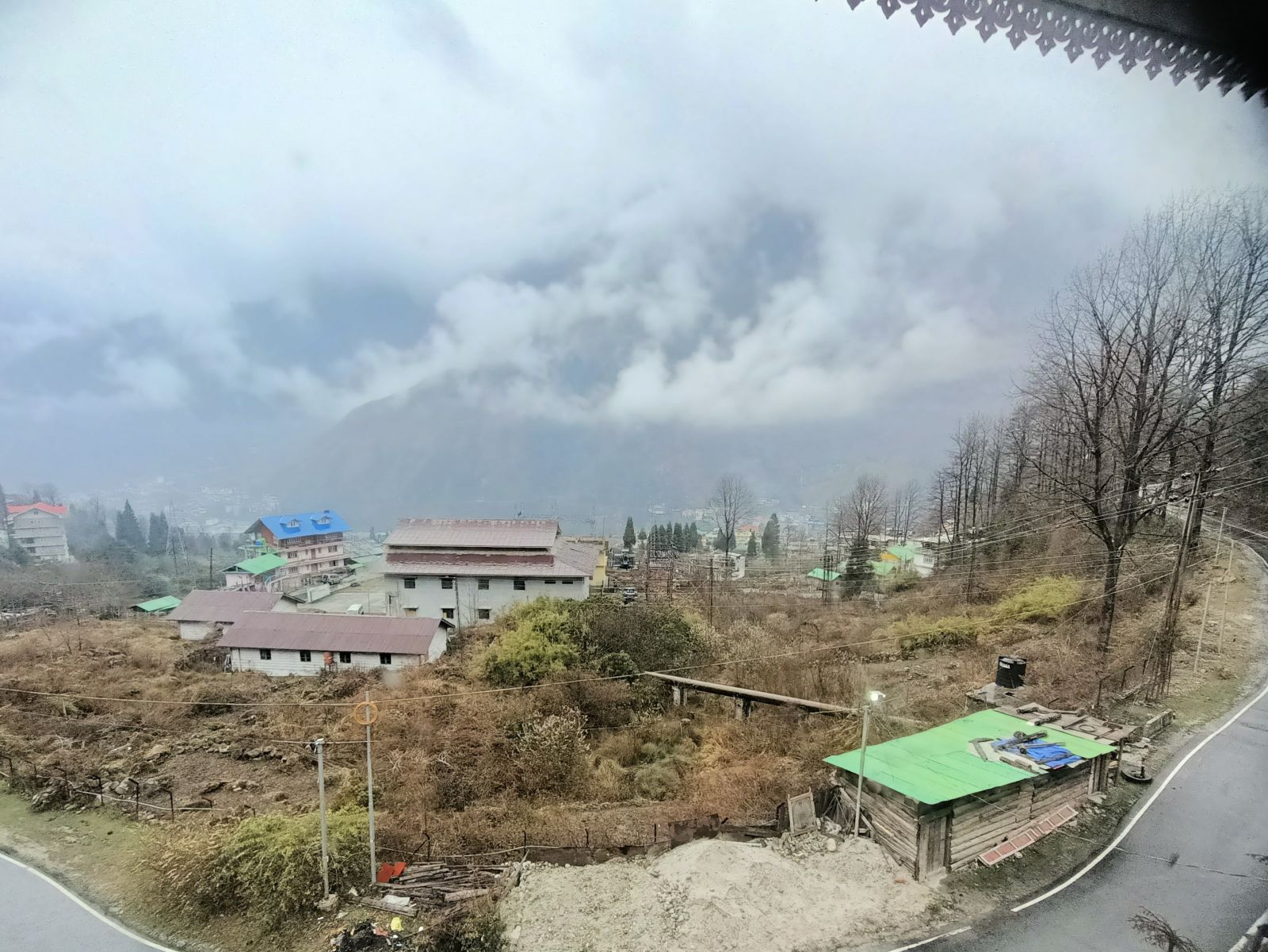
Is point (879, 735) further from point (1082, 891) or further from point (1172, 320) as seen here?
point (1172, 320)

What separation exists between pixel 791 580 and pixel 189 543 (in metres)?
76.0

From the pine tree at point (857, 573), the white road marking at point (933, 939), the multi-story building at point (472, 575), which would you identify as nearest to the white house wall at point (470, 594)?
the multi-story building at point (472, 575)

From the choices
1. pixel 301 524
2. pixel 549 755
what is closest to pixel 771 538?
pixel 301 524

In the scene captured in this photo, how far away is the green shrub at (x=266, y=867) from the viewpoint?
7.39 m

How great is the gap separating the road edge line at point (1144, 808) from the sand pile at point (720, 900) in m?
1.28

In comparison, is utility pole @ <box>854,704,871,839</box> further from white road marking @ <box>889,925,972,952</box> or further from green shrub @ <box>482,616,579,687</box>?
green shrub @ <box>482,616,579,687</box>

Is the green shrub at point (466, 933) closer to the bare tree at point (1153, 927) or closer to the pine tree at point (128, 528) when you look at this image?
the bare tree at point (1153, 927)

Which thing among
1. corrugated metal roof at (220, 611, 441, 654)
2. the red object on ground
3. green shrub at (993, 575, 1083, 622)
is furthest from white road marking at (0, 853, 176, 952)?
green shrub at (993, 575, 1083, 622)

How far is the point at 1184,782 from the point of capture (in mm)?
7664

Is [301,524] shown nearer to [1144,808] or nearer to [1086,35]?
[1144,808]

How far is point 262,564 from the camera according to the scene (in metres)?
38.7

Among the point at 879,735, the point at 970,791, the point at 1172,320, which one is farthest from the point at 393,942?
the point at 1172,320

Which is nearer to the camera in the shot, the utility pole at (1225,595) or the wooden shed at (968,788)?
the wooden shed at (968,788)

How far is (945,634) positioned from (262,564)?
42.1m
